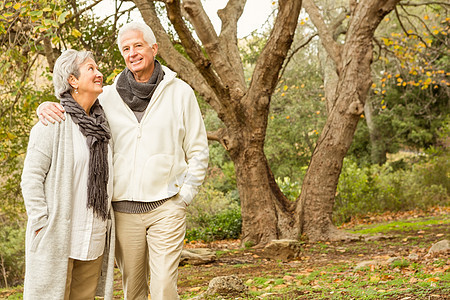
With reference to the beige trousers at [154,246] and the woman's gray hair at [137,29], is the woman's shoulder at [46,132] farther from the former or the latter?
the woman's gray hair at [137,29]

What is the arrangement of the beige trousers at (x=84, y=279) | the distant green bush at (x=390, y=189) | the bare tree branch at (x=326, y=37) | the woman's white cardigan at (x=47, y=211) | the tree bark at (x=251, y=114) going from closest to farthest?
1. the woman's white cardigan at (x=47, y=211)
2. the beige trousers at (x=84, y=279)
3. the tree bark at (x=251, y=114)
4. the bare tree branch at (x=326, y=37)
5. the distant green bush at (x=390, y=189)

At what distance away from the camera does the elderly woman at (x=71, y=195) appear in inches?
109

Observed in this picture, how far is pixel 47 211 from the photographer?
2.77 metres

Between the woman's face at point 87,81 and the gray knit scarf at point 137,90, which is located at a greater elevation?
the woman's face at point 87,81

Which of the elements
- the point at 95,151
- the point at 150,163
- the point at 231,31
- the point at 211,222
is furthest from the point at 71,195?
the point at 211,222

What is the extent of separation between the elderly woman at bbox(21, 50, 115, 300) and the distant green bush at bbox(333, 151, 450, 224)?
11256mm

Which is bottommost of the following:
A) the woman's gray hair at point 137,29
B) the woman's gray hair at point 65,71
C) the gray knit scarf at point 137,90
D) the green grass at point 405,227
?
the green grass at point 405,227

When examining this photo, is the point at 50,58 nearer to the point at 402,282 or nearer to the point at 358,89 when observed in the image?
Answer: the point at 358,89

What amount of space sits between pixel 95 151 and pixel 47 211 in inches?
17.4

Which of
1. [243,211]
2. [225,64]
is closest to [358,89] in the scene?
[225,64]

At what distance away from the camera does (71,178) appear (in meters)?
2.87

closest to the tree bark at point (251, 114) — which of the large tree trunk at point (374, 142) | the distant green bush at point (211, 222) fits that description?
the distant green bush at point (211, 222)

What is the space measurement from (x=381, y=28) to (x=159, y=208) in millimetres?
20830

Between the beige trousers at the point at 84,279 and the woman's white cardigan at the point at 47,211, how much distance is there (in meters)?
0.20
